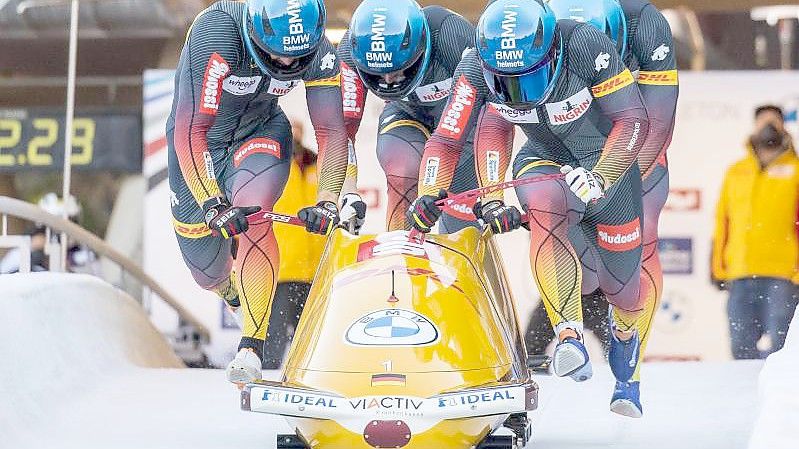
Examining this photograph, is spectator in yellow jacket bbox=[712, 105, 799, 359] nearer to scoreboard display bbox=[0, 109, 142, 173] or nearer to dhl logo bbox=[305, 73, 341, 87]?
dhl logo bbox=[305, 73, 341, 87]

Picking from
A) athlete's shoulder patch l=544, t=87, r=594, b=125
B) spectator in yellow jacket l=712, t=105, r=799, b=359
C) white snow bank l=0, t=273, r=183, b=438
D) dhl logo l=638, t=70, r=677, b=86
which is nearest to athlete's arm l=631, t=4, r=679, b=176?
dhl logo l=638, t=70, r=677, b=86

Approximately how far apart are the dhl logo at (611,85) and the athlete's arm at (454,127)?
0.34 metres

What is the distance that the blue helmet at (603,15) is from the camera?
542 centimetres

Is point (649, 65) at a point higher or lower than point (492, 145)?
higher

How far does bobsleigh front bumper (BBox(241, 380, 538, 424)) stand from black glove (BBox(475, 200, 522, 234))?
78cm

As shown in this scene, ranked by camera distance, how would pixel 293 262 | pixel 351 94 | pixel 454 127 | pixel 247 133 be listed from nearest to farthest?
1. pixel 454 127
2. pixel 247 133
3. pixel 351 94
4. pixel 293 262

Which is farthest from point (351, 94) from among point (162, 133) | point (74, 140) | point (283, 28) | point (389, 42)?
point (74, 140)

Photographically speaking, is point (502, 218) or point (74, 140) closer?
point (502, 218)

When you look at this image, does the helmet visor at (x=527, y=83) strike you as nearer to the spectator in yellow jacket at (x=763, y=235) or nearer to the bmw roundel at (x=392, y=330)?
the bmw roundel at (x=392, y=330)

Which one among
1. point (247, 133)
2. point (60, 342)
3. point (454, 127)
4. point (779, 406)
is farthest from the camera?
point (60, 342)

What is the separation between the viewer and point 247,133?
520 cm

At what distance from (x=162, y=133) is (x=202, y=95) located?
3020 mm

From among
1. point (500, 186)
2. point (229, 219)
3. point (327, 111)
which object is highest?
point (327, 111)

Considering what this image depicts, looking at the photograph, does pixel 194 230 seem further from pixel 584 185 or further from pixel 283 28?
pixel 584 185
